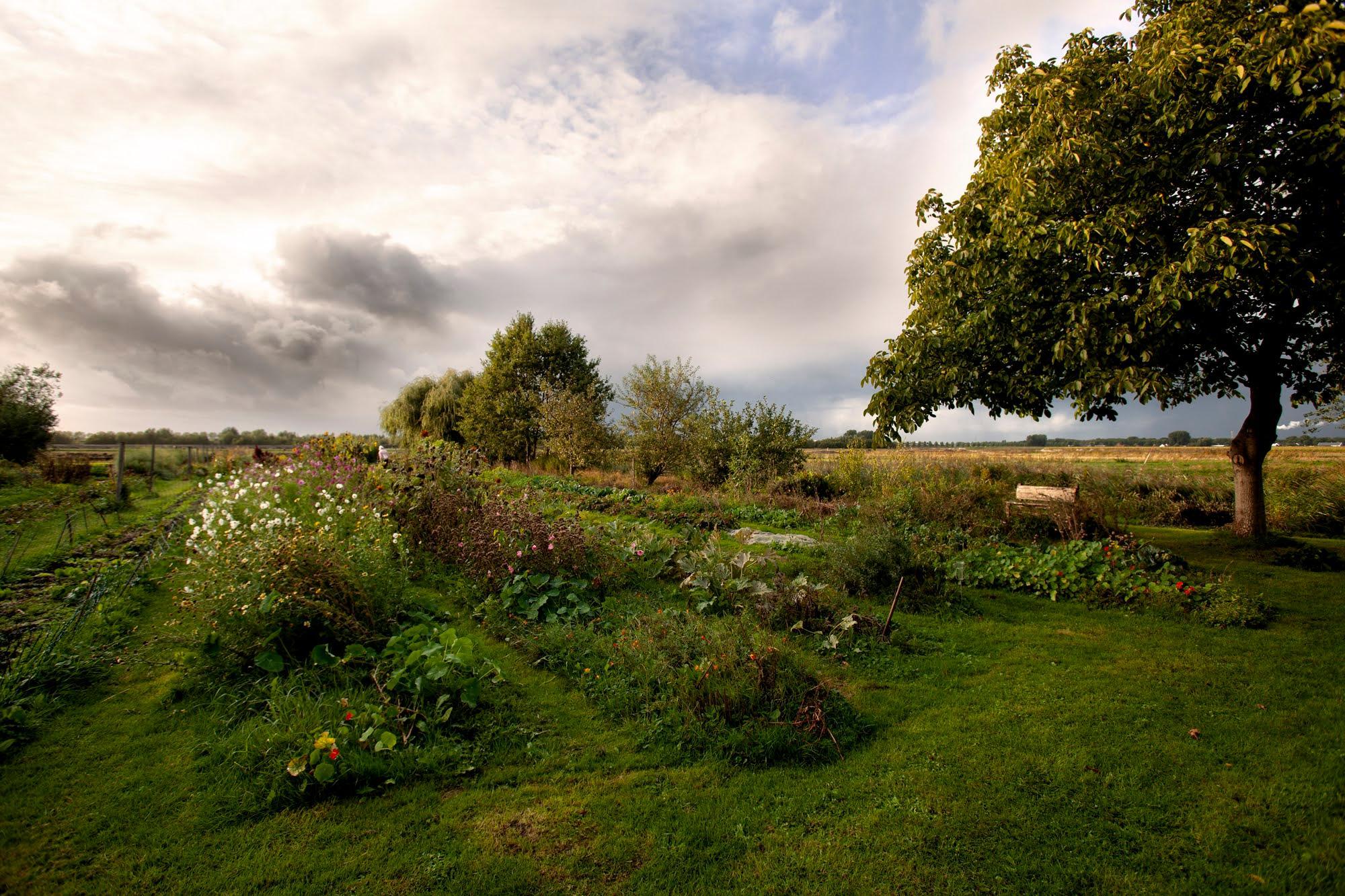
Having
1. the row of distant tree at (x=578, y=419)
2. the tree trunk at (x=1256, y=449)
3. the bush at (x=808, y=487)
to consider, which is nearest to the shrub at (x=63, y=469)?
the row of distant tree at (x=578, y=419)

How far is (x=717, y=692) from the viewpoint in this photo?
12.4 ft

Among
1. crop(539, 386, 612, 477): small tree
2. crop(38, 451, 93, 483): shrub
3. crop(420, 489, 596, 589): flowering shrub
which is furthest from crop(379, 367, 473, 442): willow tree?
crop(420, 489, 596, 589): flowering shrub

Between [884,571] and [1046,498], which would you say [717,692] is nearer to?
[884,571]

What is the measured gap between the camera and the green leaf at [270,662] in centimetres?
389

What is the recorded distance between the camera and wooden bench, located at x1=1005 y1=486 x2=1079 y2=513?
9.29m

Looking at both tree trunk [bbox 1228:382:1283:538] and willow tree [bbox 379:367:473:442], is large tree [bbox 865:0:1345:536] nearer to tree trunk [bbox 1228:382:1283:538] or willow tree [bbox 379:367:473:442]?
tree trunk [bbox 1228:382:1283:538]

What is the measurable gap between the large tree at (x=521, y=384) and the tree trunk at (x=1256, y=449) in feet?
76.4

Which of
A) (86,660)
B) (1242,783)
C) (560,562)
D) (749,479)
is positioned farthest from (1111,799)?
(749,479)

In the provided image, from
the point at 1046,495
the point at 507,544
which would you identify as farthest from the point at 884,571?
the point at 1046,495

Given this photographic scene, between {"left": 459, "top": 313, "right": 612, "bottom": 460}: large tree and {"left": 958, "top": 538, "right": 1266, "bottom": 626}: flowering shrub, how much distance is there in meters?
23.1

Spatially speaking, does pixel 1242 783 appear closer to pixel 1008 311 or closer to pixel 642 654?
pixel 642 654

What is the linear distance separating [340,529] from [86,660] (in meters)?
2.62

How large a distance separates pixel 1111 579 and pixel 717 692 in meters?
5.81

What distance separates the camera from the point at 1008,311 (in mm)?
8758
